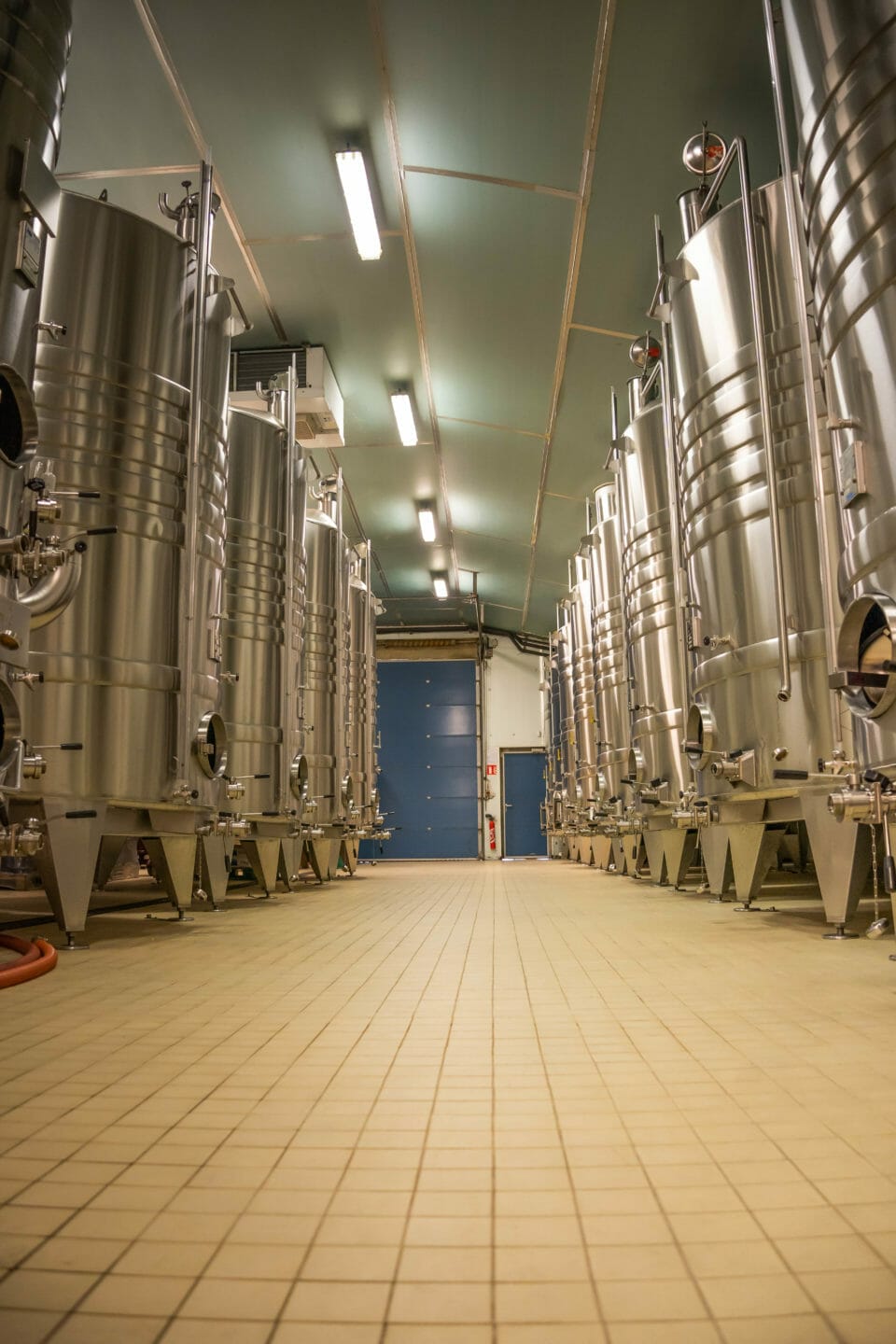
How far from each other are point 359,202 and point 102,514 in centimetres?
422

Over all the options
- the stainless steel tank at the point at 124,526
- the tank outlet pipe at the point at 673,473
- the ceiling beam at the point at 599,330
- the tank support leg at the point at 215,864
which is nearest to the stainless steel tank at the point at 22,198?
the stainless steel tank at the point at 124,526

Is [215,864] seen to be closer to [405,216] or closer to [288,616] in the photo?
[288,616]

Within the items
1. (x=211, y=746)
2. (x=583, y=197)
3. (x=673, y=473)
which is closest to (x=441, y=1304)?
Answer: (x=211, y=746)

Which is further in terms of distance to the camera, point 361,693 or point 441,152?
point 361,693

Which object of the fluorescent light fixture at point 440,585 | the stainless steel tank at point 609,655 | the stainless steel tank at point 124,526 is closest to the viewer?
the stainless steel tank at point 124,526

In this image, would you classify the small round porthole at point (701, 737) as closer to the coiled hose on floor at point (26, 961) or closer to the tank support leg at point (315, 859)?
the coiled hose on floor at point (26, 961)

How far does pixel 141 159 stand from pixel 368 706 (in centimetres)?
832

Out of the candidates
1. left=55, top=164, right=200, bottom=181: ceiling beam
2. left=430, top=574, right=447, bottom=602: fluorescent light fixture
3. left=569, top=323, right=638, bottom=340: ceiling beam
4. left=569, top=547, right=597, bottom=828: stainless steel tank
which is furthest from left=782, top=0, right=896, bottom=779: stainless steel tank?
left=430, top=574, right=447, bottom=602: fluorescent light fixture

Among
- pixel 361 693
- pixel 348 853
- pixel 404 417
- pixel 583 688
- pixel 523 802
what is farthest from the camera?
pixel 523 802

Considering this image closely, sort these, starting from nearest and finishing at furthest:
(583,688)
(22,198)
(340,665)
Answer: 1. (22,198)
2. (340,665)
3. (583,688)

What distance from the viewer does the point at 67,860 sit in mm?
3947

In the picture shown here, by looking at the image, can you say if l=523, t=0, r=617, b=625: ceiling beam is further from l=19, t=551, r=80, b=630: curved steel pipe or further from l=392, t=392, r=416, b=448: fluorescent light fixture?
l=19, t=551, r=80, b=630: curved steel pipe

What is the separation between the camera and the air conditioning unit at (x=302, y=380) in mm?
9914

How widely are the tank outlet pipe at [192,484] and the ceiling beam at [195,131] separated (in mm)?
518
